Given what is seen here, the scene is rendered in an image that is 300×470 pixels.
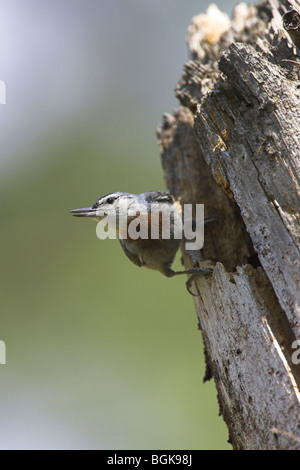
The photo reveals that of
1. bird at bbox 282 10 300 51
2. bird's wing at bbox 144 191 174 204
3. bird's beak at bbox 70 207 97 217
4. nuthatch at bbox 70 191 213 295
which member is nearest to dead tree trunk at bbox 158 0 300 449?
bird at bbox 282 10 300 51

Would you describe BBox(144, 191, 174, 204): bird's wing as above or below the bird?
below

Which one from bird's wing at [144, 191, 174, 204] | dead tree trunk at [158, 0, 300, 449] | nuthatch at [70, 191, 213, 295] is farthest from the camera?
bird's wing at [144, 191, 174, 204]

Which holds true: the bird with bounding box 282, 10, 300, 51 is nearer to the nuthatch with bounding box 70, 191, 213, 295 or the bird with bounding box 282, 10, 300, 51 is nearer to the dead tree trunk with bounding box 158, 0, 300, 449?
the dead tree trunk with bounding box 158, 0, 300, 449

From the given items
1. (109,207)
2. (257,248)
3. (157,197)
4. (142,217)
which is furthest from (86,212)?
(257,248)

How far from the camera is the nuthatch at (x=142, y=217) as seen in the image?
11.7 feet

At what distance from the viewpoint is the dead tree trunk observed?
2.17 m

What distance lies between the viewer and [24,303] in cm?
600

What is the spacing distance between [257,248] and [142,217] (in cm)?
133

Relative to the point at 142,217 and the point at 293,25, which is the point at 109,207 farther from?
the point at 293,25

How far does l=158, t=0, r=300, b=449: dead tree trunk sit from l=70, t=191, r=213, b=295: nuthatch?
A: 380 millimetres

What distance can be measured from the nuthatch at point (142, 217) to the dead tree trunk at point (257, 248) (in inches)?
15.0

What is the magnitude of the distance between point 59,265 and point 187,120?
9.42 ft
